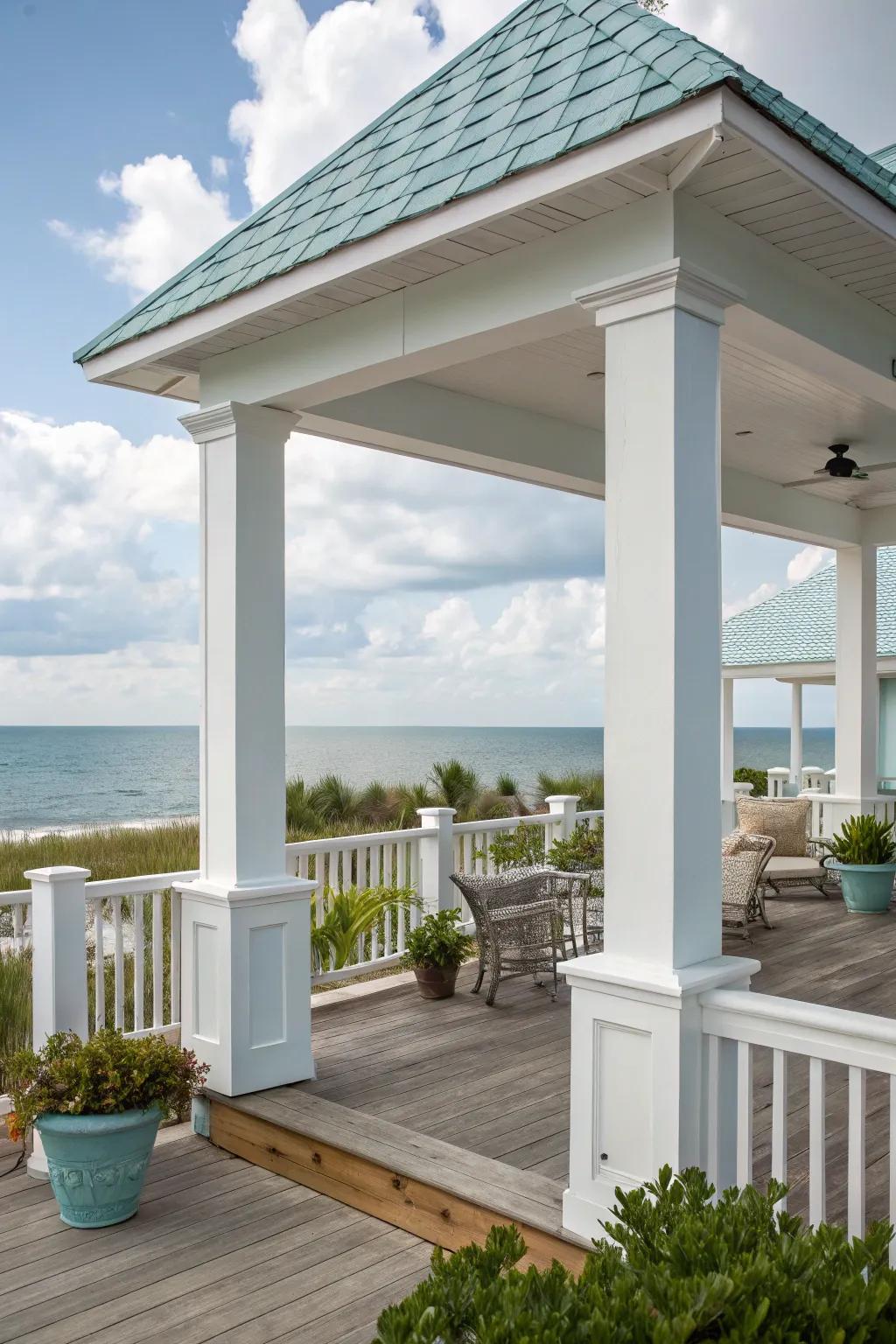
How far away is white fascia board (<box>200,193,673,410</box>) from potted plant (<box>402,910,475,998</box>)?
283 cm

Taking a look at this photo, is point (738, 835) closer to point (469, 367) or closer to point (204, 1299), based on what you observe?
point (469, 367)

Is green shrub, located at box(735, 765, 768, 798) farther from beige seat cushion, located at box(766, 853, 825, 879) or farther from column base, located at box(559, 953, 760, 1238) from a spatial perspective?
column base, located at box(559, 953, 760, 1238)

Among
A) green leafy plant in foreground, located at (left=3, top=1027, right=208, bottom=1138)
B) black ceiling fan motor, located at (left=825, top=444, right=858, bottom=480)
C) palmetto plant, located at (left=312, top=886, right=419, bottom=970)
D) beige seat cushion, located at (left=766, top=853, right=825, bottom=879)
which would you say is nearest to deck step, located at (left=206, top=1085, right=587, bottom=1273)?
green leafy plant in foreground, located at (left=3, top=1027, right=208, bottom=1138)

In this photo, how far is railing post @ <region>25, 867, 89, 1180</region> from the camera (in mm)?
4180

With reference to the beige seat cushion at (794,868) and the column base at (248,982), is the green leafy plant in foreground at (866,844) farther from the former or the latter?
the column base at (248,982)

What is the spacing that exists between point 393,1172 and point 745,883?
4.21m

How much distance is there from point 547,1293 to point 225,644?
10.3 ft

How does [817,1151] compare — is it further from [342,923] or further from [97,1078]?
[342,923]

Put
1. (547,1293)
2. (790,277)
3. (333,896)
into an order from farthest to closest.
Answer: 1. (333,896)
2. (790,277)
3. (547,1293)

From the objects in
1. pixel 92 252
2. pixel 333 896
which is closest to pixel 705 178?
pixel 333 896

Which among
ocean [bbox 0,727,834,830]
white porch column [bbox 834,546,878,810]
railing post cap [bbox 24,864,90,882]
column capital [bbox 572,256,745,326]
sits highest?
column capital [bbox 572,256,745,326]

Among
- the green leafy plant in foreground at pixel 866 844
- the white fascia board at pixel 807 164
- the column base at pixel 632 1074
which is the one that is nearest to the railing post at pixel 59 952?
the column base at pixel 632 1074

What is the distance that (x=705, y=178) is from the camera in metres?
2.89

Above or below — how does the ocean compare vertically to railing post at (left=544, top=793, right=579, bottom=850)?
below
